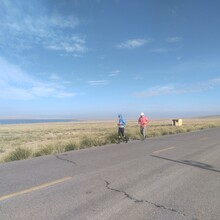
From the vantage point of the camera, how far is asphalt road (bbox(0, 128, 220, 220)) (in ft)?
16.6

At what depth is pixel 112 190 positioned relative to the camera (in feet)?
21.3

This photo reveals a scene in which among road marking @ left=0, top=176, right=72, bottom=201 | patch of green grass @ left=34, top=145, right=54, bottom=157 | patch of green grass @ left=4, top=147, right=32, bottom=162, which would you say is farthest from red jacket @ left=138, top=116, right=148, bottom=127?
road marking @ left=0, top=176, right=72, bottom=201

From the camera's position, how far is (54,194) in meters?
6.23

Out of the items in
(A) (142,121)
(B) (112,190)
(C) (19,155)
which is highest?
(A) (142,121)

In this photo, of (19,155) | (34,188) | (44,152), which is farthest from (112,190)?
(44,152)

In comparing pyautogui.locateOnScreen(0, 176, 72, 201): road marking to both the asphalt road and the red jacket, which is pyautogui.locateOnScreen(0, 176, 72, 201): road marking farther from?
the red jacket

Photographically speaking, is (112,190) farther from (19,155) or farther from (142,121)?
(142,121)

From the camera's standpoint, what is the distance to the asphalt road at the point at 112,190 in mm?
5047

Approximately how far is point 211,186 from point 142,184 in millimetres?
1594

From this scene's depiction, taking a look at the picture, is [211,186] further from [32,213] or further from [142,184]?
[32,213]

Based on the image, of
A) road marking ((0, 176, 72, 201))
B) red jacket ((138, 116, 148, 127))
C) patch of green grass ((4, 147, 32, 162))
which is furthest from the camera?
red jacket ((138, 116, 148, 127))

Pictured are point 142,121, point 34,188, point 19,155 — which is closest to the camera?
point 34,188

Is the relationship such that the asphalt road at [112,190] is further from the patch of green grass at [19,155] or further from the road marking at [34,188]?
the patch of green grass at [19,155]

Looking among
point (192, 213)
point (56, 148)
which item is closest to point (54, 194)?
point (192, 213)
